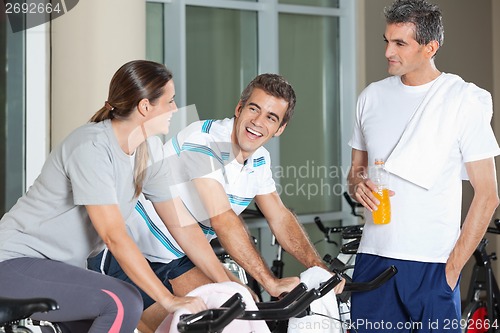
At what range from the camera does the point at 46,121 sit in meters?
4.75

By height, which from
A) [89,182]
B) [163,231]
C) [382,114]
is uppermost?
[382,114]

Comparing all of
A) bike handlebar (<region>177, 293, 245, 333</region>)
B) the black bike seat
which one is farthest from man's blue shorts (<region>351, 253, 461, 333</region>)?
the black bike seat

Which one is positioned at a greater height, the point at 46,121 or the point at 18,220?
the point at 46,121

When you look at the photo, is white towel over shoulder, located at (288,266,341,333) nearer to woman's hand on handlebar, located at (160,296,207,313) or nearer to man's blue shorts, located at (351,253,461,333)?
man's blue shorts, located at (351,253,461,333)

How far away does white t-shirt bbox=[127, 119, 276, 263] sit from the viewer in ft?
9.26

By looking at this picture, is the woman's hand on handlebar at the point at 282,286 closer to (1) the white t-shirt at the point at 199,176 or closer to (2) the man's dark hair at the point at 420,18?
(1) the white t-shirt at the point at 199,176

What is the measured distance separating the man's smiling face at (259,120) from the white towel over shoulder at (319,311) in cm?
47

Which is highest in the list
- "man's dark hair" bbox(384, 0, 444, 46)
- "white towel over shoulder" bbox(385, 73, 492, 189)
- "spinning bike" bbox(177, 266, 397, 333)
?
"man's dark hair" bbox(384, 0, 444, 46)

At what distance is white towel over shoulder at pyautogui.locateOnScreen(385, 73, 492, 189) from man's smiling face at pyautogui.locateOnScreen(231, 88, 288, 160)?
0.41m

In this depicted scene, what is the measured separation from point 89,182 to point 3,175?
8.84 ft

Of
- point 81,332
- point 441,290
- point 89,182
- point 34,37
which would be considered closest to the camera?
point 89,182

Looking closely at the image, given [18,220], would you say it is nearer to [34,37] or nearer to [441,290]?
[441,290]

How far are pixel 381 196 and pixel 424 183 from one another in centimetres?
15

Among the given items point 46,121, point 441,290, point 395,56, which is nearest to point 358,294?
point 441,290
